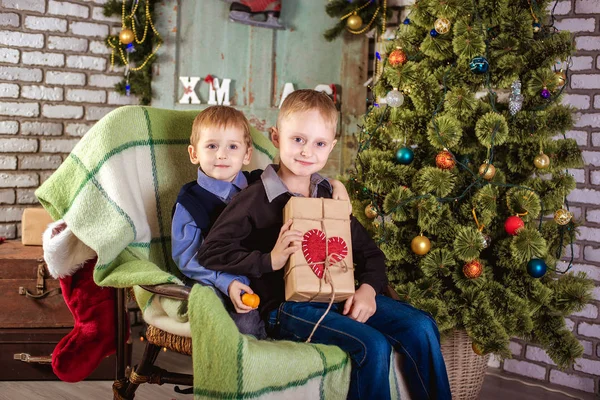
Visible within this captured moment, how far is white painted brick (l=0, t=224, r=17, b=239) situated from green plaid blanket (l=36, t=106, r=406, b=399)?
1.57m

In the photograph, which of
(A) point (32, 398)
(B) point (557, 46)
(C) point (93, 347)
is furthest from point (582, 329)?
(A) point (32, 398)

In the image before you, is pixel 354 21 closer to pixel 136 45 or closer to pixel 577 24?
pixel 577 24

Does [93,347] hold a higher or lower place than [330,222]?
lower

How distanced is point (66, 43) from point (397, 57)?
1932 millimetres

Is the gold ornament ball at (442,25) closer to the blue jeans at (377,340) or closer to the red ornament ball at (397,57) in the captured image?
the red ornament ball at (397,57)

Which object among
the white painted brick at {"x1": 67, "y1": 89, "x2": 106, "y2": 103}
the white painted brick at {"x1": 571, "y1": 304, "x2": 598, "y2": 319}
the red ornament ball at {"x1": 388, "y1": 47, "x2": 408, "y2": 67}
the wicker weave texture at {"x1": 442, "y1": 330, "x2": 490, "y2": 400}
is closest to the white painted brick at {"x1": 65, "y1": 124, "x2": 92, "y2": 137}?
the white painted brick at {"x1": 67, "y1": 89, "x2": 106, "y2": 103}

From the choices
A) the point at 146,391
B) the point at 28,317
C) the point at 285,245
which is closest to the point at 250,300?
the point at 285,245

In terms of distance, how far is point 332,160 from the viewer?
141 inches

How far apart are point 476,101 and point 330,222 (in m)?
1.02

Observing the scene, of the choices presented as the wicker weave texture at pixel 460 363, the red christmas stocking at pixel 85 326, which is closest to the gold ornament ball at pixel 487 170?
the wicker weave texture at pixel 460 363

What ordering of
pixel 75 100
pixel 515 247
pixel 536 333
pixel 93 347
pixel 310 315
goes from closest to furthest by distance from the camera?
pixel 310 315
pixel 93 347
pixel 515 247
pixel 536 333
pixel 75 100

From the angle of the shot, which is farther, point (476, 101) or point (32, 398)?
point (32, 398)

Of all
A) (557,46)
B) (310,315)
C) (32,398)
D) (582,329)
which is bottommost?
(32,398)

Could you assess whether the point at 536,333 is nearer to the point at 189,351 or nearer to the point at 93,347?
the point at 189,351
